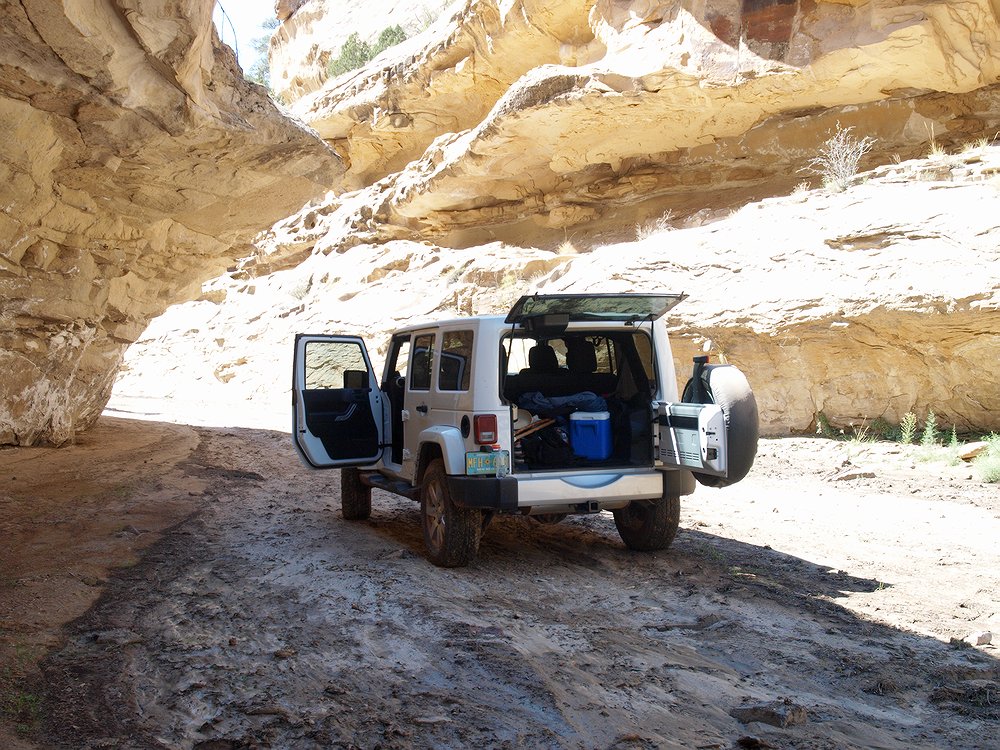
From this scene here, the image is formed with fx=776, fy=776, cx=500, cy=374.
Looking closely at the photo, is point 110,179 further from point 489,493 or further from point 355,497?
point 489,493

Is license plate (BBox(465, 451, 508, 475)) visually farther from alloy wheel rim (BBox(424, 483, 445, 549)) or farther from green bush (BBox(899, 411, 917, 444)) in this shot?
green bush (BBox(899, 411, 917, 444))

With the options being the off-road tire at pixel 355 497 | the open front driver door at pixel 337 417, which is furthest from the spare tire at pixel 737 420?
the off-road tire at pixel 355 497

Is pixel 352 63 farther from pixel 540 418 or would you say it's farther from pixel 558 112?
pixel 540 418

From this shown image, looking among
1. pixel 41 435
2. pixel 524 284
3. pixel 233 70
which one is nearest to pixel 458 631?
pixel 233 70

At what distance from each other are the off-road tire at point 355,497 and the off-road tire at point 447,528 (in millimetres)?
1926

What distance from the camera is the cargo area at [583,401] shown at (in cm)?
630

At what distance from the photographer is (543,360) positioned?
23.0 feet

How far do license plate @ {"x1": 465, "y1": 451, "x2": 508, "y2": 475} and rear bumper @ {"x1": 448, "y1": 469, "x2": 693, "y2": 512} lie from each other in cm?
6

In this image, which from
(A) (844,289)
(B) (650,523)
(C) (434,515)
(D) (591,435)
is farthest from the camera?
(A) (844,289)

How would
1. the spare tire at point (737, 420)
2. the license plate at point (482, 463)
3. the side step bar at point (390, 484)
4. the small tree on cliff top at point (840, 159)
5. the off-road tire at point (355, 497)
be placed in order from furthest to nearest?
the small tree on cliff top at point (840, 159)
the off-road tire at point (355, 497)
the side step bar at point (390, 484)
the license plate at point (482, 463)
the spare tire at point (737, 420)

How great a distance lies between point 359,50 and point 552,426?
100 ft

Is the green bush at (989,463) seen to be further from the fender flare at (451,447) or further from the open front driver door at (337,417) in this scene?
the open front driver door at (337,417)

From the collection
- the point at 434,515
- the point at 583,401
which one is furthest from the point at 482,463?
the point at 583,401

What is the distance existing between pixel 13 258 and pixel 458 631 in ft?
26.4
